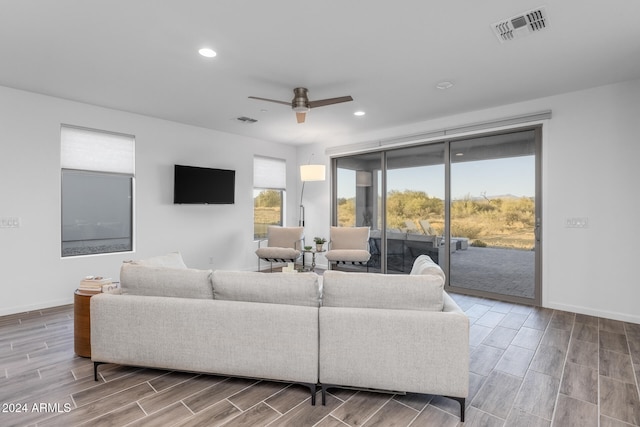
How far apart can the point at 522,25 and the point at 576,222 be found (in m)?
2.59

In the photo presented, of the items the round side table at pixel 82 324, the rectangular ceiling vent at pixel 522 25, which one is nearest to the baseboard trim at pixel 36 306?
the round side table at pixel 82 324

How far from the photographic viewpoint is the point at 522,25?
251cm

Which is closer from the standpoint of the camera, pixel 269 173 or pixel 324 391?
pixel 324 391

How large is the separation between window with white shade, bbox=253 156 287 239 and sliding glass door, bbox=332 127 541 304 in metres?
Result: 1.53

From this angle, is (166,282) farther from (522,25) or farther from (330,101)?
(522,25)

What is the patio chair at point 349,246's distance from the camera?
5.42 metres

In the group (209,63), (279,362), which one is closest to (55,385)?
(279,362)

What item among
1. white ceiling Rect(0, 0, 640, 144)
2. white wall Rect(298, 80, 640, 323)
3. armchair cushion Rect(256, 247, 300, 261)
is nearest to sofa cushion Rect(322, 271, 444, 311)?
white ceiling Rect(0, 0, 640, 144)

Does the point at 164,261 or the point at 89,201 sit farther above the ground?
the point at 89,201

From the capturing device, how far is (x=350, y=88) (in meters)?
3.77

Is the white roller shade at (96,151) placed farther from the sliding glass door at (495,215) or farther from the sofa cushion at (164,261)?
the sliding glass door at (495,215)

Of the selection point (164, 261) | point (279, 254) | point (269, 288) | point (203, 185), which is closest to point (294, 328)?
point (269, 288)

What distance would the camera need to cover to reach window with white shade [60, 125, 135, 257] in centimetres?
429

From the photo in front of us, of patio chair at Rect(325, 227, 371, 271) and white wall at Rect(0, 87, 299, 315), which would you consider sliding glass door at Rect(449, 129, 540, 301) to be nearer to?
patio chair at Rect(325, 227, 371, 271)
